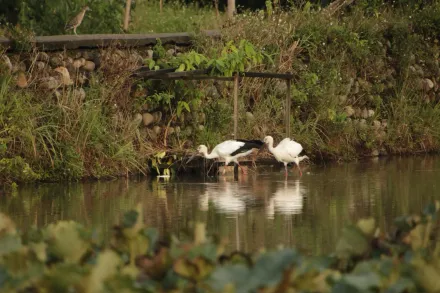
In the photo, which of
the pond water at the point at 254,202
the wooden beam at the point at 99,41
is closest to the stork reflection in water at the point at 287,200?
the pond water at the point at 254,202

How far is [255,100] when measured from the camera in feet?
58.6

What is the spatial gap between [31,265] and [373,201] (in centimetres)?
768

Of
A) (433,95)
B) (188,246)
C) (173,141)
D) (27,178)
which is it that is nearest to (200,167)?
(173,141)

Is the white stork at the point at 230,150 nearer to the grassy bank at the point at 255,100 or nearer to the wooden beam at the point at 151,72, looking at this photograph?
the grassy bank at the point at 255,100

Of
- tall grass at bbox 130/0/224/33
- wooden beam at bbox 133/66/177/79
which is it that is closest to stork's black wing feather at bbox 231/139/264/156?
wooden beam at bbox 133/66/177/79

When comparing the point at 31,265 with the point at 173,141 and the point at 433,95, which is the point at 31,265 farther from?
the point at 433,95

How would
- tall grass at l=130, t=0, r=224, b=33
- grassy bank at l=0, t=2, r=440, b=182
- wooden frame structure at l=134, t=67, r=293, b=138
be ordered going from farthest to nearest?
tall grass at l=130, t=0, r=224, b=33
wooden frame structure at l=134, t=67, r=293, b=138
grassy bank at l=0, t=2, r=440, b=182

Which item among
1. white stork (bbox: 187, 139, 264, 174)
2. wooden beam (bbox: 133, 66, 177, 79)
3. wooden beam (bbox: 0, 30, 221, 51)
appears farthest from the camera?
wooden beam (bbox: 133, 66, 177, 79)

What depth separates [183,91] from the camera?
16672mm

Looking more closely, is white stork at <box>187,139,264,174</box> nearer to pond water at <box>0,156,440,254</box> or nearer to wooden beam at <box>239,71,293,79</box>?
pond water at <box>0,156,440,254</box>

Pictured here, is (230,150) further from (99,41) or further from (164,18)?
(164,18)

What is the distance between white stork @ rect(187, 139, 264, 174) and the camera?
606 inches

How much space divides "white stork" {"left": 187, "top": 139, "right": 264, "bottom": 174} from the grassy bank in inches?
25.5

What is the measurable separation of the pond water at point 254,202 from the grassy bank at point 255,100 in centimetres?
60
